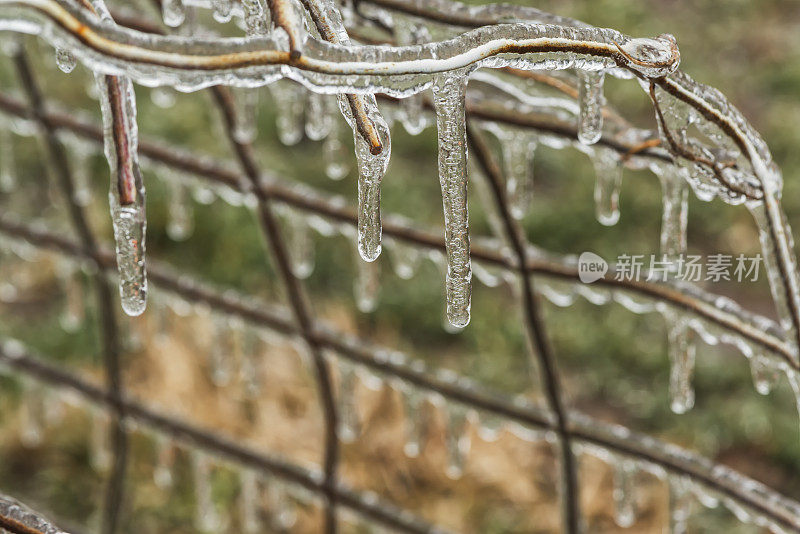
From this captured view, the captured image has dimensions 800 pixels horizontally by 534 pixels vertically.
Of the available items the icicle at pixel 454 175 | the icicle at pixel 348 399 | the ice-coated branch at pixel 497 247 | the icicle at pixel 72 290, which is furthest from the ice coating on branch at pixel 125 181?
the icicle at pixel 72 290

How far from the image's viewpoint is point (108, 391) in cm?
73

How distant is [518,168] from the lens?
483mm

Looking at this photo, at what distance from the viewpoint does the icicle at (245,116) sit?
0.56 metres

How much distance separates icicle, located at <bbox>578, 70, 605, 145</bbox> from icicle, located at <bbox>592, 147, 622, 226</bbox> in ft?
0.20

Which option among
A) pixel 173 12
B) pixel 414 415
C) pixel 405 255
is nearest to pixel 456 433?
pixel 414 415

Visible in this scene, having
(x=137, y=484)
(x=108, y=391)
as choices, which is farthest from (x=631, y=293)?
(x=137, y=484)

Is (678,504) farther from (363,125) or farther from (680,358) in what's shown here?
(363,125)

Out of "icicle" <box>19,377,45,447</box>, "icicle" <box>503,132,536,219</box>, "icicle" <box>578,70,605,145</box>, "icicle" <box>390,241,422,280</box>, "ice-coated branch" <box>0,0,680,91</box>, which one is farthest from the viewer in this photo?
"icicle" <box>19,377,45,447</box>

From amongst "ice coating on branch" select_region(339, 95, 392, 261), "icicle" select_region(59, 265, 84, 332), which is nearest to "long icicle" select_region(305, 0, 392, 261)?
"ice coating on branch" select_region(339, 95, 392, 261)

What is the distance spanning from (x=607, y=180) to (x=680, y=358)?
113 mm

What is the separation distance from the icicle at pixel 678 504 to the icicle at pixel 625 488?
0.03 meters

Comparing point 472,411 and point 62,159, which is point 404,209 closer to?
point 62,159

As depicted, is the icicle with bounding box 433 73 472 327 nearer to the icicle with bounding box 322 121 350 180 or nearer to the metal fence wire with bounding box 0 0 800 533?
the metal fence wire with bounding box 0 0 800 533

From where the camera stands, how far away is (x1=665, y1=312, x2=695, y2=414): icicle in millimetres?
461
